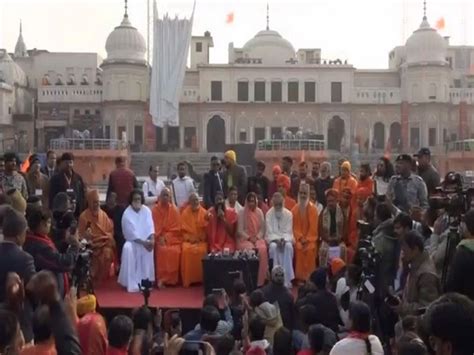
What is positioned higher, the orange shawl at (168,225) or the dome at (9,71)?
the dome at (9,71)

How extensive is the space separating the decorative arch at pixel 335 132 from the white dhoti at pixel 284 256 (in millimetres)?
35454

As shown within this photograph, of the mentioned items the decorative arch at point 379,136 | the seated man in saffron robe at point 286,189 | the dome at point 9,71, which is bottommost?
the seated man in saffron robe at point 286,189

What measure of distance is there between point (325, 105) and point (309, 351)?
39977 mm

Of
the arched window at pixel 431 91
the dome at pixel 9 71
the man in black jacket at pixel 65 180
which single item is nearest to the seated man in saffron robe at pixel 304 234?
the man in black jacket at pixel 65 180

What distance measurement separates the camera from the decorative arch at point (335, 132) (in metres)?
44.7

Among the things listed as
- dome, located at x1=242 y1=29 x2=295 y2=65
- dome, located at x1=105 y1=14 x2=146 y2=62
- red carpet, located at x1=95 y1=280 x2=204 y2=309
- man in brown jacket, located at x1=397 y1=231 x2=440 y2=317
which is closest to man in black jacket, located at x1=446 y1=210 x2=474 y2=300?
man in brown jacket, located at x1=397 y1=231 x2=440 y2=317

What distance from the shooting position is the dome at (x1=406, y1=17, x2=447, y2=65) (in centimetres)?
4425

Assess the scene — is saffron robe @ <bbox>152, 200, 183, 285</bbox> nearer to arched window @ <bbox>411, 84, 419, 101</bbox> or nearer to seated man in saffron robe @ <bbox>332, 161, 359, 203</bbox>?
seated man in saffron robe @ <bbox>332, 161, 359, 203</bbox>

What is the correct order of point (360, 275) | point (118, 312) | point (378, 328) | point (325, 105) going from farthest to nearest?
point (325, 105), point (118, 312), point (360, 275), point (378, 328)

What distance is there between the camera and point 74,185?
935cm

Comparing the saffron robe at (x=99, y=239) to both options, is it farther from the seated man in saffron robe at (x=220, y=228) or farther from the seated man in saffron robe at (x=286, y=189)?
the seated man in saffron robe at (x=286, y=189)

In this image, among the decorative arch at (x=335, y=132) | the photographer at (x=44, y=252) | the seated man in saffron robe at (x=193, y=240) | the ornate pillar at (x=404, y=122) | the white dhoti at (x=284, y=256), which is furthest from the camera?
the decorative arch at (x=335, y=132)

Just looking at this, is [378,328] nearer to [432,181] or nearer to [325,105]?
[432,181]

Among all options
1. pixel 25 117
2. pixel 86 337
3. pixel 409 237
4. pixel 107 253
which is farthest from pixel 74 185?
pixel 25 117
